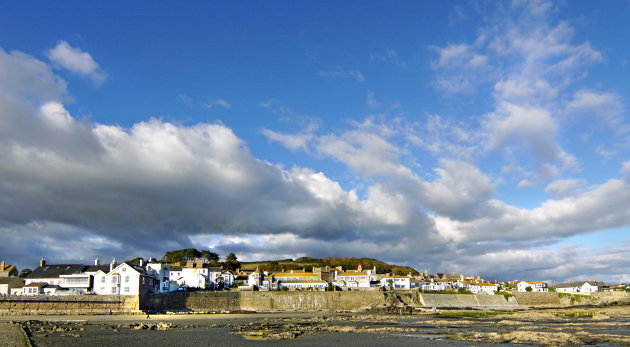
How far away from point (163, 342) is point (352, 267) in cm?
12211

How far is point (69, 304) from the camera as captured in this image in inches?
2359

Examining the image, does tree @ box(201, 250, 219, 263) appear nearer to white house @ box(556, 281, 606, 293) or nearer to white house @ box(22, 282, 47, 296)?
white house @ box(22, 282, 47, 296)

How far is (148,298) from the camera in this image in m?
67.7

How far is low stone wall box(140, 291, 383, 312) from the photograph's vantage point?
2793 inches

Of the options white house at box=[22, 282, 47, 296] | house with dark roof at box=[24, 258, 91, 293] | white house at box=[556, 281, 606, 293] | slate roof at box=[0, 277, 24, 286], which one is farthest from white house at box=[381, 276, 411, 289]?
slate roof at box=[0, 277, 24, 286]

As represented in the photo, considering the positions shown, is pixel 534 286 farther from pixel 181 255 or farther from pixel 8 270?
pixel 8 270

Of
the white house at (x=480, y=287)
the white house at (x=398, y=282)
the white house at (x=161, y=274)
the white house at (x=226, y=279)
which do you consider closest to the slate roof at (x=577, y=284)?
the white house at (x=480, y=287)

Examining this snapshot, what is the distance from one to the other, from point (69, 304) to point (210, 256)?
73.4 m

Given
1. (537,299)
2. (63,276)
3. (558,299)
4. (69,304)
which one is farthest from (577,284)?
(69,304)

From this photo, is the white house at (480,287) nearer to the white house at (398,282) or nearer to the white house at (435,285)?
the white house at (435,285)

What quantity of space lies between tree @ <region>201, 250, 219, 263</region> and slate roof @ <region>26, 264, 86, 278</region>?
2059 inches

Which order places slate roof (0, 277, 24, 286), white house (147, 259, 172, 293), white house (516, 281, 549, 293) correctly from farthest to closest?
white house (516, 281, 549, 293) → slate roof (0, 277, 24, 286) → white house (147, 259, 172, 293)

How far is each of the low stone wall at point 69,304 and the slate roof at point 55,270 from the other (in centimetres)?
1849

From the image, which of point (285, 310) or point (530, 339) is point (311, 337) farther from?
point (285, 310)
